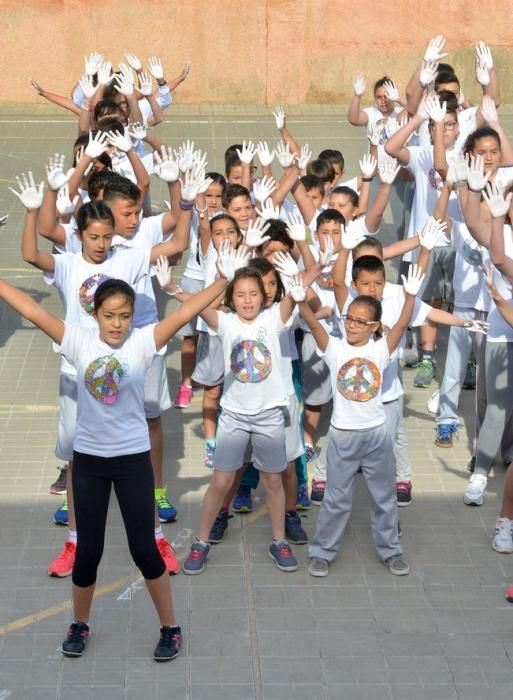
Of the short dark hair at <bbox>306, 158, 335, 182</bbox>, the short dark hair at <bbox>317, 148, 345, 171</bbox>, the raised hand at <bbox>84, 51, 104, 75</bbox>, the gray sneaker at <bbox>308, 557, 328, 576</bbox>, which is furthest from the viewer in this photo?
the raised hand at <bbox>84, 51, 104, 75</bbox>

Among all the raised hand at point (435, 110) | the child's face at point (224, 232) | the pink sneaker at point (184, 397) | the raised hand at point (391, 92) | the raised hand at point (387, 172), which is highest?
the raised hand at point (391, 92)

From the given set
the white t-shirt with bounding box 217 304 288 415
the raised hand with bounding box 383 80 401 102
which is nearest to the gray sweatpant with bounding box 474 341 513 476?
the white t-shirt with bounding box 217 304 288 415

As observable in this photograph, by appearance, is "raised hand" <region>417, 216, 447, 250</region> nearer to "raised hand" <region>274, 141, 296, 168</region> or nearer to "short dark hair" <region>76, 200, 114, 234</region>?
"raised hand" <region>274, 141, 296, 168</region>

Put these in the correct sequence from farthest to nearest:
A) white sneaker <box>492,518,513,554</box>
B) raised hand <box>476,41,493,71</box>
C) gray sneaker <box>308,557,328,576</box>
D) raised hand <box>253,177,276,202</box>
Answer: raised hand <box>476,41,493,71</box> < raised hand <box>253,177,276,202</box> < white sneaker <box>492,518,513,554</box> < gray sneaker <box>308,557,328,576</box>

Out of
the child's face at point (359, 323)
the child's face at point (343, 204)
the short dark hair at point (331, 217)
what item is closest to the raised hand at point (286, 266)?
the child's face at point (359, 323)

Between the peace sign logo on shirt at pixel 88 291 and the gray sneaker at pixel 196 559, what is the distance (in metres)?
1.40

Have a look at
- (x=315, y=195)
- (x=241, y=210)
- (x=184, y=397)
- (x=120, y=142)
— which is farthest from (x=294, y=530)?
(x=120, y=142)

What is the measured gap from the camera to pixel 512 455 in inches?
313

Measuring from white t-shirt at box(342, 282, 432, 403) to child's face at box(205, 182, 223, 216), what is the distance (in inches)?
69.0

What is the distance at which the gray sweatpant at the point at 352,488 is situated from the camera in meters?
6.55

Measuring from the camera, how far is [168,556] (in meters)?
6.72

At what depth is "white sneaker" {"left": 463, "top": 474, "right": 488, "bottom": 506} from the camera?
7477mm

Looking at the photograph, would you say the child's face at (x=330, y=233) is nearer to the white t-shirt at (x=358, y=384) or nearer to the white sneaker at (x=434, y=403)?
the white t-shirt at (x=358, y=384)

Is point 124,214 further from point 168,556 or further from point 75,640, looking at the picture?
point 75,640
